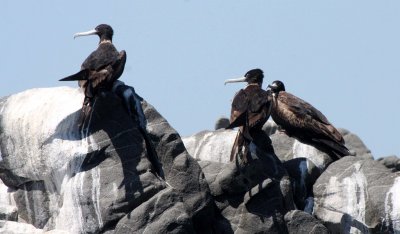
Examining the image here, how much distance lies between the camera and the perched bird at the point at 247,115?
85.4 feet

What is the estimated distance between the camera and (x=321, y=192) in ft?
87.9

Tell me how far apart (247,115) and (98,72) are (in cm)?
238

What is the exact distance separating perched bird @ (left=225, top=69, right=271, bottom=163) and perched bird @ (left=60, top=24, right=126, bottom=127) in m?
1.87

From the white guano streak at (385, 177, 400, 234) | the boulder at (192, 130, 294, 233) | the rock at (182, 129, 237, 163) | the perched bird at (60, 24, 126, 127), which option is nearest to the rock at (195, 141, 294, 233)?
the boulder at (192, 130, 294, 233)

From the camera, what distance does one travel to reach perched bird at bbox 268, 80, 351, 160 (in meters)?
28.0

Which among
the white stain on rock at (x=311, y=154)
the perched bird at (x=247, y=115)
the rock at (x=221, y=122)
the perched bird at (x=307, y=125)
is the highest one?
the perched bird at (x=247, y=115)

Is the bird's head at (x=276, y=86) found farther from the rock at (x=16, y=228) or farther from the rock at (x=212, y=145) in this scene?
the rock at (x=16, y=228)

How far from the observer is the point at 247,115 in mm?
26203

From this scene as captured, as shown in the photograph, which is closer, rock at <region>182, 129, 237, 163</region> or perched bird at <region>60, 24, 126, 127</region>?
perched bird at <region>60, 24, 126, 127</region>

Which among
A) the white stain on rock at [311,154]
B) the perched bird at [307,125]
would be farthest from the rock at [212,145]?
the white stain on rock at [311,154]

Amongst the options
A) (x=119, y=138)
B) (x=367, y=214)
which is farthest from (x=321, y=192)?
(x=119, y=138)

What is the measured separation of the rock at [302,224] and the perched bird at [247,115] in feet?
3.55

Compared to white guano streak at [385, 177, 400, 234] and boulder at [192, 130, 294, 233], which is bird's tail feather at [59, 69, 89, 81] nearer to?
boulder at [192, 130, 294, 233]

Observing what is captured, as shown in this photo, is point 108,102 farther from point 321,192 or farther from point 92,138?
point 321,192
